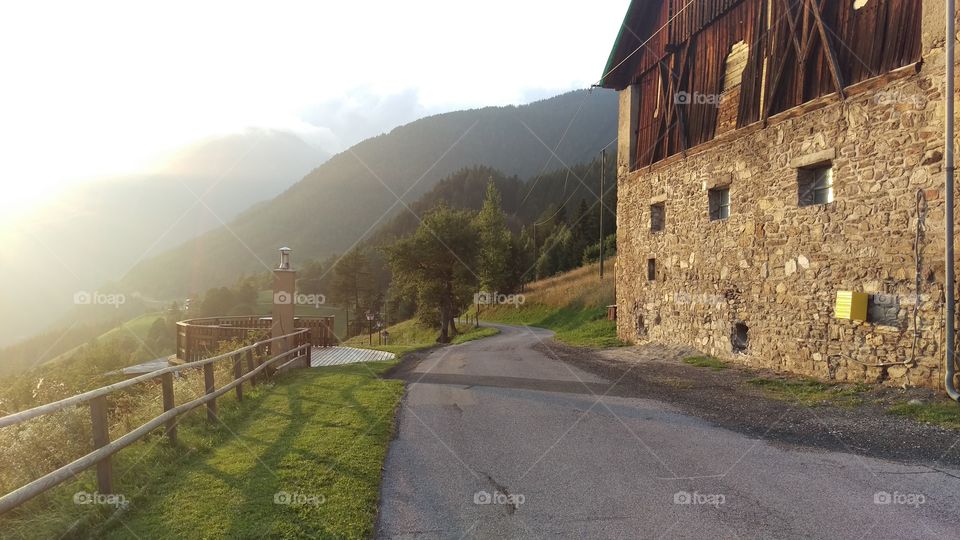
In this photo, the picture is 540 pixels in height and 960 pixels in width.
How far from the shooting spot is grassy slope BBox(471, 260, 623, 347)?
73.5 ft

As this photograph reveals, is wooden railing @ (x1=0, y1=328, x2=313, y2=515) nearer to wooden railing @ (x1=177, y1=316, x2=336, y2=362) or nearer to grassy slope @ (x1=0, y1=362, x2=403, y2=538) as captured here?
grassy slope @ (x1=0, y1=362, x2=403, y2=538)

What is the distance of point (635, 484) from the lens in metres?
4.72

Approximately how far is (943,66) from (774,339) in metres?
5.84

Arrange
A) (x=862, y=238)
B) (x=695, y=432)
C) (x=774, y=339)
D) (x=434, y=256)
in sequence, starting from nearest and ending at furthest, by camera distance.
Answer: (x=695, y=432), (x=862, y=238), (x=774, y=339), (x=434, y=256)

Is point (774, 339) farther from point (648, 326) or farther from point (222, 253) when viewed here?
point (222, 253)

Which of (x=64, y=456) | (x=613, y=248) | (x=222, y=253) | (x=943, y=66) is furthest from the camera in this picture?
(x=222, y=253)

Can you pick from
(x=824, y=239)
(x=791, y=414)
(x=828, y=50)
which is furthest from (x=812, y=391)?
(x=828, y=50)

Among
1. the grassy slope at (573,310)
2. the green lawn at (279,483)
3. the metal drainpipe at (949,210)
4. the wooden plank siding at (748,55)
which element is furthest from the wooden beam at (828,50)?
the grassy slope at (573,310)

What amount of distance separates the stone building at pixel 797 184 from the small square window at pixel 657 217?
0.14ft

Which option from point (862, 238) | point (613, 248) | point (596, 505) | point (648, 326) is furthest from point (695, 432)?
point (613, 248)

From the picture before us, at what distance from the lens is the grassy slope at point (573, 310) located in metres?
22.4

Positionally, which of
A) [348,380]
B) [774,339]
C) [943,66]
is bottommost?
[348,380]

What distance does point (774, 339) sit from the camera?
1103cm

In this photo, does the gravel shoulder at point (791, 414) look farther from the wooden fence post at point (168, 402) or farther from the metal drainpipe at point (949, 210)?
the wooden fence post at point (168, 402)
